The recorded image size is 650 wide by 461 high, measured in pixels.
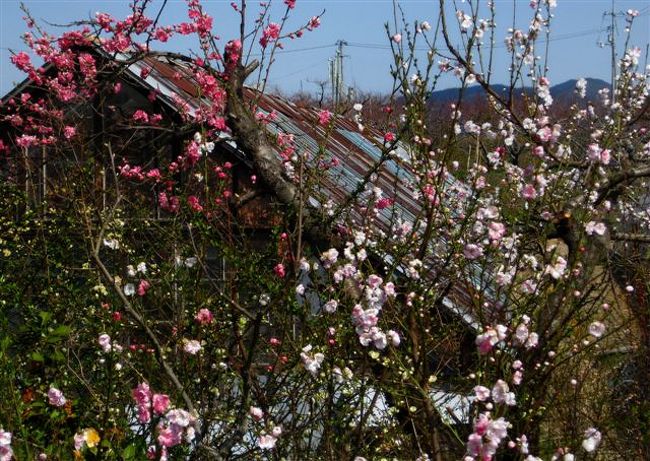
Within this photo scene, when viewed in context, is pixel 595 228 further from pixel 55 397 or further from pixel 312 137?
pixel 312 137

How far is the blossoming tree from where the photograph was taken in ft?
12.2

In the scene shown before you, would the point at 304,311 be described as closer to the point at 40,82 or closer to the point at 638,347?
the point at 638,347

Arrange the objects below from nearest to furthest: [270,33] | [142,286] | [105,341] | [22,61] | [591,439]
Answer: [591,439] → [105,341] → [142,286] → [270,33] → [22,61]

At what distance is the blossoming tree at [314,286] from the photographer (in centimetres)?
372

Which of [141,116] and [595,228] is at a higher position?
[141,116]

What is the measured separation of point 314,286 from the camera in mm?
4777

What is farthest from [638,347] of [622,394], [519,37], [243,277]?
[243,277]

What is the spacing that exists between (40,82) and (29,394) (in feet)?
24.8

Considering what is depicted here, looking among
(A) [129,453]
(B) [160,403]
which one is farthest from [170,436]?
(A) [129,453]

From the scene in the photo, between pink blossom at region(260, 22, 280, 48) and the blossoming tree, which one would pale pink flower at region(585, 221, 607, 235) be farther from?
pink blossom at region(260, 22, 280, 48)

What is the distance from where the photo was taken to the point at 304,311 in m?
4.73

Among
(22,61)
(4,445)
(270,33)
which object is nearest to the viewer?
(4,445)

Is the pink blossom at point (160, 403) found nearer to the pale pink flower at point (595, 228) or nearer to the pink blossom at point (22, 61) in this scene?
the pale pink flower at point (595, 228)

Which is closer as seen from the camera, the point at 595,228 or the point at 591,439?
the point at 591,439
